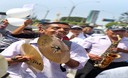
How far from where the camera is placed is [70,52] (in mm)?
4898

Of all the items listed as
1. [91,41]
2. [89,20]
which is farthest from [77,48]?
Answer: [89,20]

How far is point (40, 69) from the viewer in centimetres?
446

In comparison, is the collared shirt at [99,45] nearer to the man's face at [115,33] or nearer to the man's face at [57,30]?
the man's face at [115,33]

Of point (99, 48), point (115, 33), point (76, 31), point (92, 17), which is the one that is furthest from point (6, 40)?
point (92, 17)

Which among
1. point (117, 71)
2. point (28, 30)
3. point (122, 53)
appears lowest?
point (122, 53)

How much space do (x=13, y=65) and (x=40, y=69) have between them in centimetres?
50

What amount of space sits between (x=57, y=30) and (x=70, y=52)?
0.32 m

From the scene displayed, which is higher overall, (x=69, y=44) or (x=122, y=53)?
(x=69, y=44)

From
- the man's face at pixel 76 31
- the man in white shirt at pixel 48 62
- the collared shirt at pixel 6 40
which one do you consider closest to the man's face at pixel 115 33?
the collared shirt at pixel 6 40

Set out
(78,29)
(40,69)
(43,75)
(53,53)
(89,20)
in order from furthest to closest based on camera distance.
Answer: (89,20)
(78,29)
(43,75)
(40,69)
(53,53)

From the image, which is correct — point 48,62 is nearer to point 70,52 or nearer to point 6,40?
point 70,52

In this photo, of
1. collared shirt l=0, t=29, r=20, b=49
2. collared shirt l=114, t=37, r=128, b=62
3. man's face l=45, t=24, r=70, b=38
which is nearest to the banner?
collared shirt l=114, t=37, r=128, b=62

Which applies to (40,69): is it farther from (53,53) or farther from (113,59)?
(113,59)

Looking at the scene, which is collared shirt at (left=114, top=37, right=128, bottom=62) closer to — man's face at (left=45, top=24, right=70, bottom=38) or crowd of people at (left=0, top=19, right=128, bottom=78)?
crowd of people at (left=0, top=19, right=128, bottom=78)
